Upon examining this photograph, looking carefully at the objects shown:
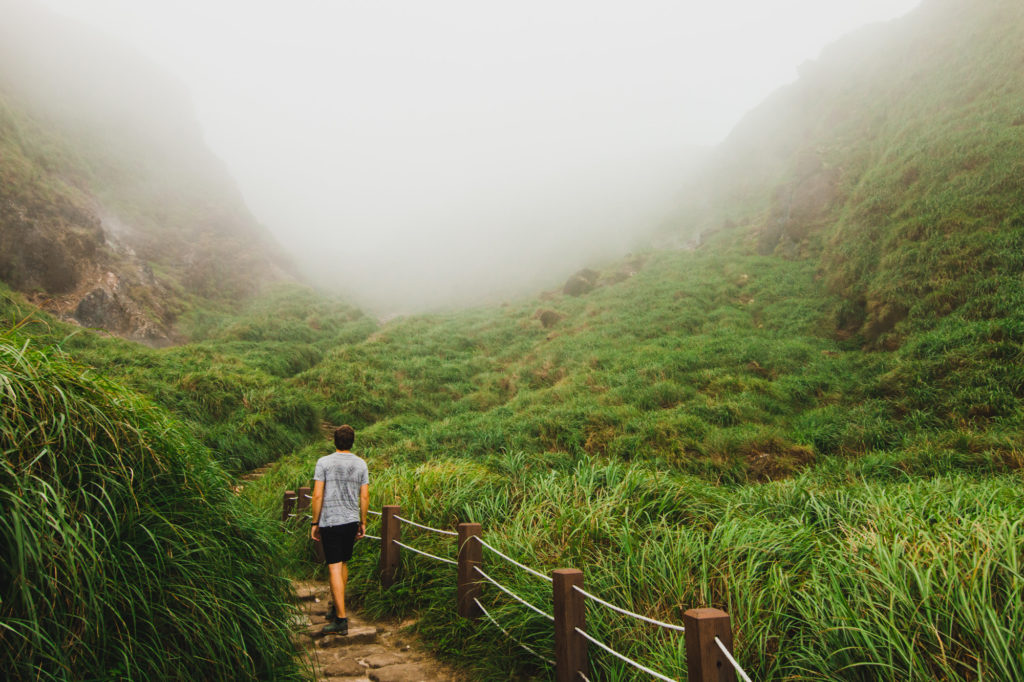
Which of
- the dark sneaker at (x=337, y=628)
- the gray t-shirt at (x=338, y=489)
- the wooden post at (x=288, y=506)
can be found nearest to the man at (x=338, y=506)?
the gray t-shirt at (x=338, y=489)

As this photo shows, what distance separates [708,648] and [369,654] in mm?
3330

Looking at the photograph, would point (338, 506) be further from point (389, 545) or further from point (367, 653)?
point (367, 653)

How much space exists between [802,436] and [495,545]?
7458 millimetres

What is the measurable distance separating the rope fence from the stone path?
488 millimetres

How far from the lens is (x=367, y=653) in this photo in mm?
4402

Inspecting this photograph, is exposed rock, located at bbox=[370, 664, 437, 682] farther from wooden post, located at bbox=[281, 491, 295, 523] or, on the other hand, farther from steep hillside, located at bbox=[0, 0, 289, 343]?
steep hillside, located at bbox=[0, 0, 289, 343]

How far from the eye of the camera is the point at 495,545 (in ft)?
15.9

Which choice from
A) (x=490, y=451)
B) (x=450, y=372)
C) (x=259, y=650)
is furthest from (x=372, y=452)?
(x=259, y=650)

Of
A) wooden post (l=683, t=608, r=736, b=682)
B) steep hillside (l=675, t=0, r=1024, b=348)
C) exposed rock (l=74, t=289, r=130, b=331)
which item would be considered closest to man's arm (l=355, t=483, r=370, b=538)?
wooden post (l=683, t=608, r=736, b=682)

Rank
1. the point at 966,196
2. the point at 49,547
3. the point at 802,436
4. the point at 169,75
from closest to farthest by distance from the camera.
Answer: the point at 49,547, the point at 802,436, the point at 966,196, the point at 169,75

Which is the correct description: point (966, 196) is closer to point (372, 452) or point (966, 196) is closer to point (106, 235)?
point (372, 452)

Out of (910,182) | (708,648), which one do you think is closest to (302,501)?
(708,648)

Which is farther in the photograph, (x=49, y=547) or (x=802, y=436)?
(x=802, y=436)

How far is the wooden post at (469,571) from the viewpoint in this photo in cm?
443
